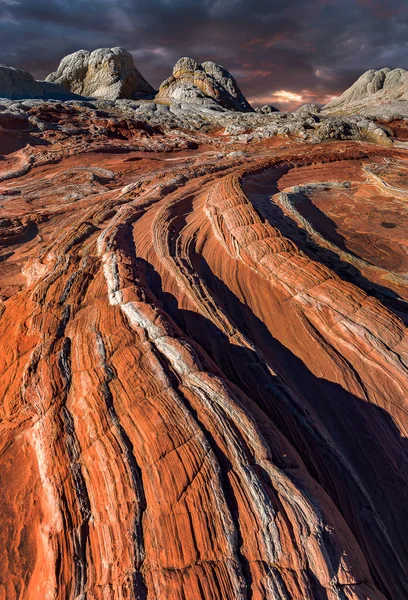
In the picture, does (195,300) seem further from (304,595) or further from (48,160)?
(48,160)

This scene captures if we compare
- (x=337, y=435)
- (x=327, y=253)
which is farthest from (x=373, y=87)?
(x=337, y=435)

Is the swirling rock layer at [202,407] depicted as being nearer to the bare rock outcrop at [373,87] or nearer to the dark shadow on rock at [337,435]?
the dark shadow on rock at [337,435]

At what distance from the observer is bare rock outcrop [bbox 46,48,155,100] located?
46.2 metres

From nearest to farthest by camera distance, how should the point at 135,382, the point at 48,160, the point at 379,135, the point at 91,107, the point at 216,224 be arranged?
the point at 135,382 → the point at 216,224 → the point at 48,160 → the point at 379,135 → the point at 91,107

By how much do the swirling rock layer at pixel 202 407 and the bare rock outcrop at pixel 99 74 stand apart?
42.8m

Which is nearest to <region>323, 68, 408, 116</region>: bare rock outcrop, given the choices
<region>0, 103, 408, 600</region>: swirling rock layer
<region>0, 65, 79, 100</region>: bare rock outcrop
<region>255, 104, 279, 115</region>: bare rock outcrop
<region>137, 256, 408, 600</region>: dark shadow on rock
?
<region>255, 104, 279, 115</region>: bare rock outcrop

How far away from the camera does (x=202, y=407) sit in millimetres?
5090

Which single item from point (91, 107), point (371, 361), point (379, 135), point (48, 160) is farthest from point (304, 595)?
point (91, 107)

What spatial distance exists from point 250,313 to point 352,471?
14.8 feet

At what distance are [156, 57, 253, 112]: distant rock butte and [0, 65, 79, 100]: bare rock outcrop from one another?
Answer: 50.2 feet

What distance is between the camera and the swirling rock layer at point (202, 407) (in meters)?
3.87

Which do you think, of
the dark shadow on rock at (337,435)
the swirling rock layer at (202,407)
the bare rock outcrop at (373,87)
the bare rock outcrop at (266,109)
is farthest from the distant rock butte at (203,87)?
the dark shadow on rock at (337,435)

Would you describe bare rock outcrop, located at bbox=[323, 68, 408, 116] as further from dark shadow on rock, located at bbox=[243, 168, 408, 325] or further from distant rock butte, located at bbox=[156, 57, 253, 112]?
dark shadow on rock, located at bbox=[243, 168, 408, 325]

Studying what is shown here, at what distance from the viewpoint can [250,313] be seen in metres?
9.05
